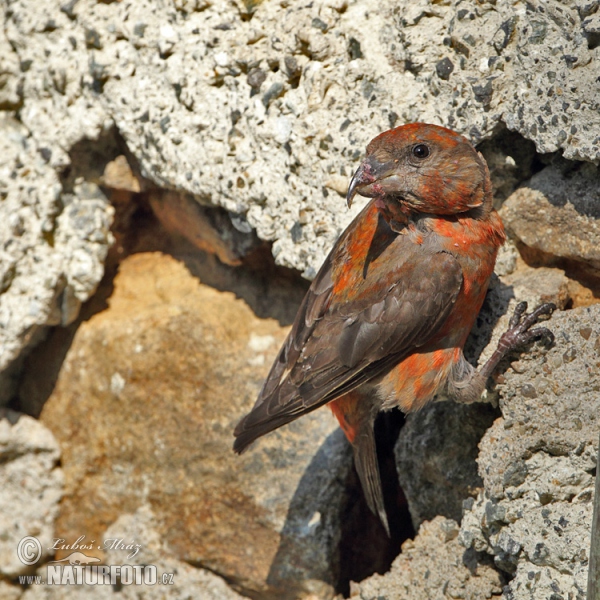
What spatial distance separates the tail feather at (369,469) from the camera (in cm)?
317

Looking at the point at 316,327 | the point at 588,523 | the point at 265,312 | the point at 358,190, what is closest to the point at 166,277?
the point at 265,312

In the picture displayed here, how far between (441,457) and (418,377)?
0.38m

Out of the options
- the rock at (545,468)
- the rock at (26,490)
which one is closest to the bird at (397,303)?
the rock at (545,468)

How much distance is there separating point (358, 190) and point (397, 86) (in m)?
0.55

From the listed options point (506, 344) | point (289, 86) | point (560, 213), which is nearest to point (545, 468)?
point (506, 344)

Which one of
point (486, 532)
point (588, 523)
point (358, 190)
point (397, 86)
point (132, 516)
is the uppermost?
point (397, 86)

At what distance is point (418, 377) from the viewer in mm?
2979

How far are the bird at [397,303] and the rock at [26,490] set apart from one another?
1.24 meters

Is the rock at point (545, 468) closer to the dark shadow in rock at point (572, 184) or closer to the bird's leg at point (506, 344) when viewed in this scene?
the bird's leg at point (506, 344)

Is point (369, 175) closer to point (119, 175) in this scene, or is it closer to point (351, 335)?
point (351, 335)

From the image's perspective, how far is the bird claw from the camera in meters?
2.76

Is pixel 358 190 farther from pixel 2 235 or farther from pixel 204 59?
pixel 2 235

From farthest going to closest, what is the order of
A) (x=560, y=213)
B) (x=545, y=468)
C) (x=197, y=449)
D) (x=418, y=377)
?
(x=197, y=449) < (x=418, y=377) < (x=560, y=213) < (x=545, y=468)

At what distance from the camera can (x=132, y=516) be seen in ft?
11.8
